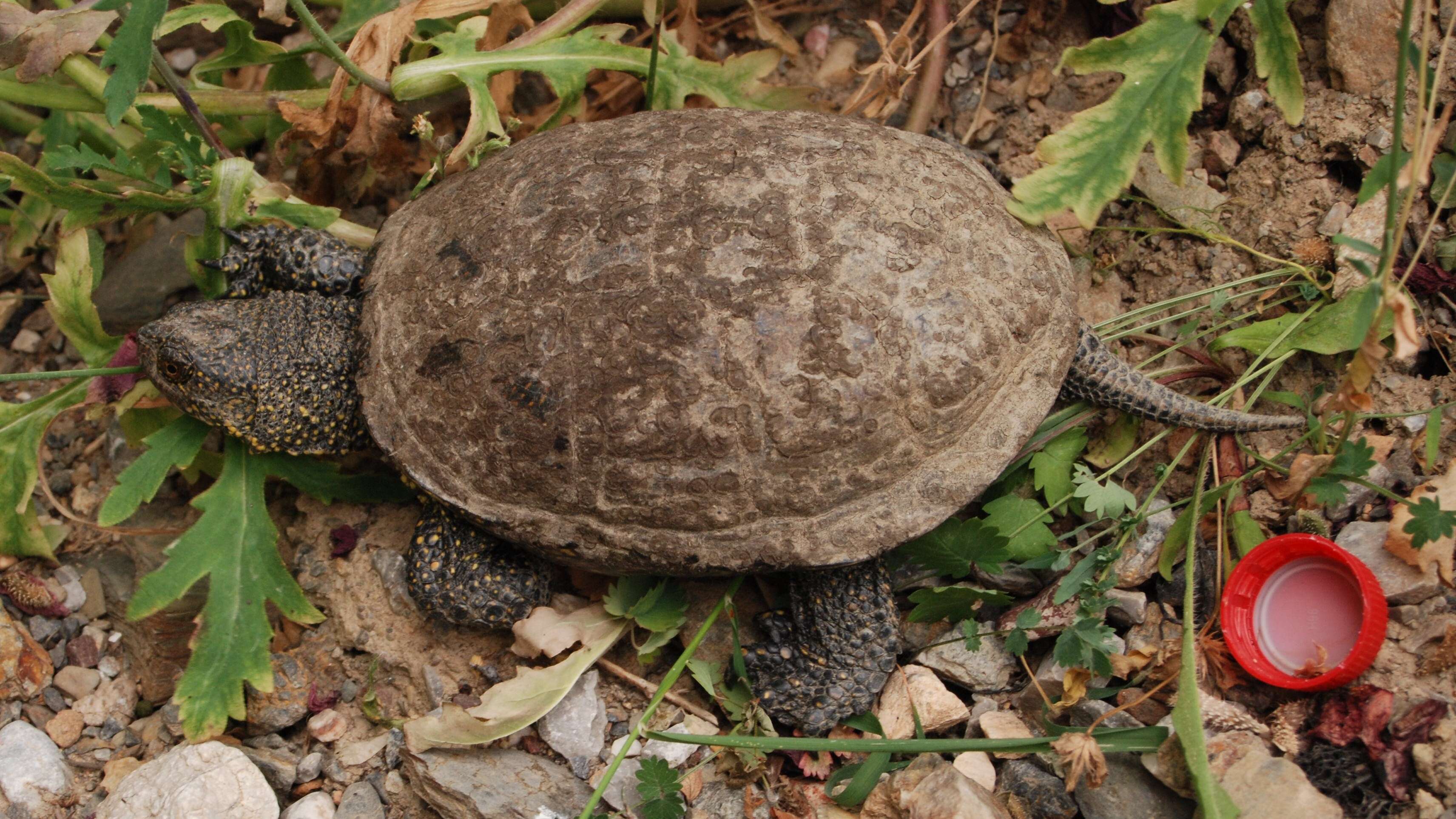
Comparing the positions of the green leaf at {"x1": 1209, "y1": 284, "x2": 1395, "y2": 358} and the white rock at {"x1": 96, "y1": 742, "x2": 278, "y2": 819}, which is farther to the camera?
the green leaf at {"x1": 1209, "y1": 284, "x2": 1395, "y2": 358}

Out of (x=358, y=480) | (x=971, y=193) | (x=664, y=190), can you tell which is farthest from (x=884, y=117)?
(x=358, y=480)

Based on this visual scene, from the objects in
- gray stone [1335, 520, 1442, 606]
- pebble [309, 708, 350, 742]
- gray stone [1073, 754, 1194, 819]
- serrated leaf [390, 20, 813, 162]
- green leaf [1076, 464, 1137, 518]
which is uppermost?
serrated leaf [390, 20, 813, 162]

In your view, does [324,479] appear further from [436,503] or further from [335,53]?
[335,53]

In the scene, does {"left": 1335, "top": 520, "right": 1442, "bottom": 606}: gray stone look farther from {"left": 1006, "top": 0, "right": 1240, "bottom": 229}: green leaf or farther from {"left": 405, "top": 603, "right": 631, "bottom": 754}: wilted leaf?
{"left": 405, "top": 603, "right": 631, "bottom": 754}: wilted leaf

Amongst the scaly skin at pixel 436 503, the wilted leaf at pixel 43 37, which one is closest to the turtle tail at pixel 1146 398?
the scaly skin at pixel 436 503

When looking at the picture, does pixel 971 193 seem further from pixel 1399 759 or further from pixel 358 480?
pixel 358 480

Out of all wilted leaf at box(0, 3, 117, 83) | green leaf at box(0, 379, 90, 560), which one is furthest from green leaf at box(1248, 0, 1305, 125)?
green leaf at box(0, 379, 90, 560)

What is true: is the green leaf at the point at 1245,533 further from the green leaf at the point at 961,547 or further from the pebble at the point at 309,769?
the pebble at the point at 309,769
